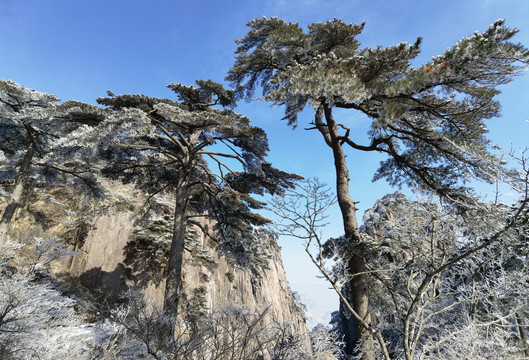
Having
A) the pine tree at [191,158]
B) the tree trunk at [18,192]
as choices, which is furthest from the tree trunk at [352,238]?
the tree trunk at [18,192]

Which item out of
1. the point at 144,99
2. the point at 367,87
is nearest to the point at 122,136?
the point at 144,99

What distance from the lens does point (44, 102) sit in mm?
9523

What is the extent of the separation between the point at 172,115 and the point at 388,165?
602 centimetres

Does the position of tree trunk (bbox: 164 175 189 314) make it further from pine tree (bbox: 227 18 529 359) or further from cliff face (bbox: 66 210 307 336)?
pine tree (bbox: 227 18 529 359)

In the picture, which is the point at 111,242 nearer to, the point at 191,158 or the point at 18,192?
the point at 18,192

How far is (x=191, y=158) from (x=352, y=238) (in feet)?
19.9

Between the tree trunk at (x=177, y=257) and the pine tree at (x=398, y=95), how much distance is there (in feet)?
15.4

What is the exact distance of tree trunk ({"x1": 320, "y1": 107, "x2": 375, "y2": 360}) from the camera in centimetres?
451

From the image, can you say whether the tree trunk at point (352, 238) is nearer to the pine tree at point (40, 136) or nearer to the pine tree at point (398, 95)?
the pine tree at point (398, 95)

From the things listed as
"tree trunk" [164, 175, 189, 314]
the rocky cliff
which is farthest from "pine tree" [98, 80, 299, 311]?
the rocky cliff

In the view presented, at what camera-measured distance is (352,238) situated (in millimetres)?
5336

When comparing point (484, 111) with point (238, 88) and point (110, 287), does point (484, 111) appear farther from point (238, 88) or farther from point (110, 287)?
point (110, 287)

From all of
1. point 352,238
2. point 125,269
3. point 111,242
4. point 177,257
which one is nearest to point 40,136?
point 111,242

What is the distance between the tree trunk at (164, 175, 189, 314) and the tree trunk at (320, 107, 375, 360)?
4345 millimetres
